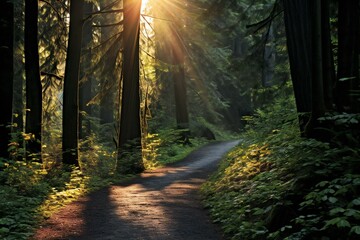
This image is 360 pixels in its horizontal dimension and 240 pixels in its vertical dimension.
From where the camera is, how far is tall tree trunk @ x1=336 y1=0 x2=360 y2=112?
6637 mm

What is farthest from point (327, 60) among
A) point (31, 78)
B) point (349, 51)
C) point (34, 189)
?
point (31, 78)

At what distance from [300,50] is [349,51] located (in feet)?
3.66

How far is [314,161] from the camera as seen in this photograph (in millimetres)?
5535

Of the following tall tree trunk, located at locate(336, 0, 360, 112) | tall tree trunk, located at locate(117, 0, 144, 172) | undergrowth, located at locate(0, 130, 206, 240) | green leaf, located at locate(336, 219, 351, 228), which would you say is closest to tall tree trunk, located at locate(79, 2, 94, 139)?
tall tree trunk, located at locate(117, 0, 144, 172)

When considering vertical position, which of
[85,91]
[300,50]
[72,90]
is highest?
[85,91]

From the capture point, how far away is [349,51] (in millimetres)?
6641

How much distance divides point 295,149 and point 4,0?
8.57 metres

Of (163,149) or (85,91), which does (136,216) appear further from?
(85,91)

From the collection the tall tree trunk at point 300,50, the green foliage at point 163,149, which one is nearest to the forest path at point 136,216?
the tall tree trunk at point 300,50

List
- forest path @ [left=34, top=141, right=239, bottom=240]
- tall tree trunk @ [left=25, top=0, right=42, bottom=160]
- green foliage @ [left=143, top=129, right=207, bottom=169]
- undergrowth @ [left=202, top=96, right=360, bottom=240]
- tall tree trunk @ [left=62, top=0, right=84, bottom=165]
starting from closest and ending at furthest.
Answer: undergrowth @ [left=202, top=96, right=360, bottom=240], forest path @ [left=34, top=141, right=239, bottom=240], tall tree trunk @ [left=25, top=0, right=42, bottom=160], tall tree trunk @ [left=62, top=0, right=84, bottom=165], green foliage @ [left=143, top=129, right=207, bottom=169]

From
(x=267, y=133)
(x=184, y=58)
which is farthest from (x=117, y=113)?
(x=184, y=58)

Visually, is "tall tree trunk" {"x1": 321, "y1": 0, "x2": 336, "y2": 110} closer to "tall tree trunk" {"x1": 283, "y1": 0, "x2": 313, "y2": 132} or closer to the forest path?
"tall tree trunk" {"x1": 283, "y1": 0, "x2": 313, "y2": 132}

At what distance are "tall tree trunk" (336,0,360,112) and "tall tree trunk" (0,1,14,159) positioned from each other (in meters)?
8.31

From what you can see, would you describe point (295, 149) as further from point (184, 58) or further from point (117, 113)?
point (184, 58)
